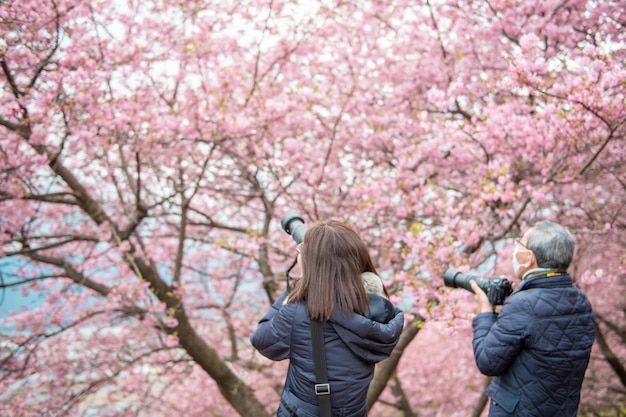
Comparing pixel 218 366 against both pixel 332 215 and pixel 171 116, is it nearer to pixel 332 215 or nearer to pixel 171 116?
pixel 332 215

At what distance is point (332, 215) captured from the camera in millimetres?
4609

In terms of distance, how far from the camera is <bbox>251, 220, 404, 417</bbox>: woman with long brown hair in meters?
1.47

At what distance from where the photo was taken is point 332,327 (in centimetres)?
149

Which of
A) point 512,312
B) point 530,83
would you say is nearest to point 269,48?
point 530,83

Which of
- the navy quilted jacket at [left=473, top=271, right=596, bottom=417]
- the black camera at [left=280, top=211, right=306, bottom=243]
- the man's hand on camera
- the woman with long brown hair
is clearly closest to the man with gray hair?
the navy quilted jacket at [left=473, top=271, right=596, bottom=417]

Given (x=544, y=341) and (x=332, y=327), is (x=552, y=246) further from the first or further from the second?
(x=332, y=327)

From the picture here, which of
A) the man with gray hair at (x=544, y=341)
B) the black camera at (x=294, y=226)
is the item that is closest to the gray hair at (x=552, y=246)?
the man with gray hair at (x=544, y=341)

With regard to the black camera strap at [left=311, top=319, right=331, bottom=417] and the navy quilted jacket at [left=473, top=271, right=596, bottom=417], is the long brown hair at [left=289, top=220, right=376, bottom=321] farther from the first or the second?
the navy quilted jacket at [left=473, top=271, right=596, bottom=417]

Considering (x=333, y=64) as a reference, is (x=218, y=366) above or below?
below

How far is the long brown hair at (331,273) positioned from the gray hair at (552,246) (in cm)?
74

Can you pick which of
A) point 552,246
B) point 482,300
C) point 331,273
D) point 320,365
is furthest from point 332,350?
point 552,246

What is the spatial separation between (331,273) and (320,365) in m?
0.30

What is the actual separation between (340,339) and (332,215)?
3.14 metres

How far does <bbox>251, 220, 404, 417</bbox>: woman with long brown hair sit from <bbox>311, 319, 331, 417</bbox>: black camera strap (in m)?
0.02
